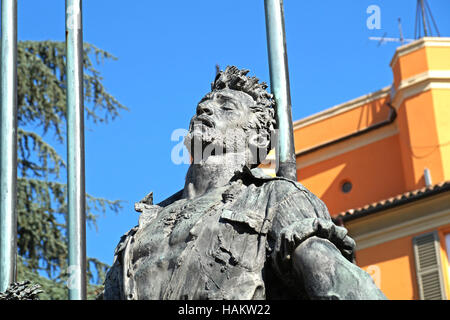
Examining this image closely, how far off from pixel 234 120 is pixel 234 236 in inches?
42.0

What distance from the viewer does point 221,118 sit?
924cm

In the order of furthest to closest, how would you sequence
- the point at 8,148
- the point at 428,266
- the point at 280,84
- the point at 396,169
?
1. the point at 396,169
2. the point at 428,266
3. the point at 8,148
4. the point at 280,84

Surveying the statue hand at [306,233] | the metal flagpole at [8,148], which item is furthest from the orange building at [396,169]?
the statue hand at [306,233]

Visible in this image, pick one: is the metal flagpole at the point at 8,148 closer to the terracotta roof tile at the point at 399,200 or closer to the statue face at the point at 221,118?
the statue face at the point at 221,118

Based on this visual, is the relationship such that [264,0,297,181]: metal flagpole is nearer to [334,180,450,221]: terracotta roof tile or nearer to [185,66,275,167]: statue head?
[185,66,275,167]: statue head

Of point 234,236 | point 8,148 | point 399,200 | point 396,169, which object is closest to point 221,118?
point 234,236

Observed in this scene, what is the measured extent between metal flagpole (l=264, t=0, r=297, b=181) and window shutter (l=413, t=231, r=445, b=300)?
27553 mm

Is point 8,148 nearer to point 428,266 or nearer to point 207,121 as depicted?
point 207,121

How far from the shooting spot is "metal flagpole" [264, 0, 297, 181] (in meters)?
9.11

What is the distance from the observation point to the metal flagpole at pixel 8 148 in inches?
367

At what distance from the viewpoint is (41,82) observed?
29.6m

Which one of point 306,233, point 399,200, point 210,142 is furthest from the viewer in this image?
point 399,200
